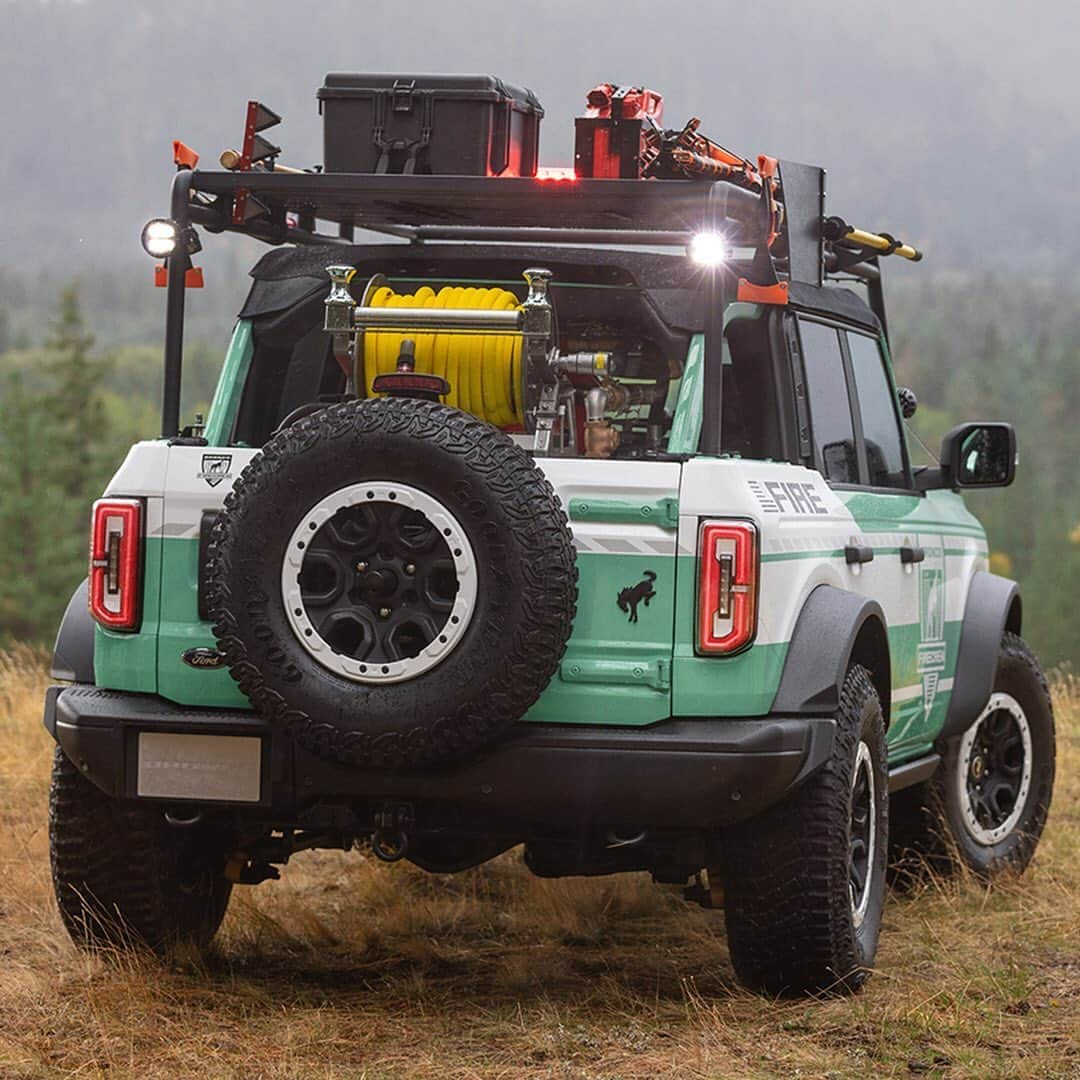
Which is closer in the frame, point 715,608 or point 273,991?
point 715,608

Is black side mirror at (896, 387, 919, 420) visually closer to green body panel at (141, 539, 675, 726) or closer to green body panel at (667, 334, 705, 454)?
green body panel at (667, 334, 705, 454)

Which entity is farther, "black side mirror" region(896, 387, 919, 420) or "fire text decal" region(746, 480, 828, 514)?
"black side mirror" region(896, 387, 919, 420)

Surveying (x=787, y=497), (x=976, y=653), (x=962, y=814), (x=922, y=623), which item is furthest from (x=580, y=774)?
(x=962, y=814)

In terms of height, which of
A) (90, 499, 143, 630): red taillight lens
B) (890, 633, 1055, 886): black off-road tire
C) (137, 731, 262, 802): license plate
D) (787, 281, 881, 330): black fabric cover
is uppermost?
(787, 281, 881, 330): black fabric cover

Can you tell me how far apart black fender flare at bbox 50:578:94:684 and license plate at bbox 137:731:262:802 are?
41 cm

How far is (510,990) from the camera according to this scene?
19.3 feet

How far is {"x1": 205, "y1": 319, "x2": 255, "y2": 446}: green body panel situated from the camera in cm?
598

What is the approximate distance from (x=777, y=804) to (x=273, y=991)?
1.53 meters

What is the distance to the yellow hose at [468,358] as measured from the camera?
5.52 metres

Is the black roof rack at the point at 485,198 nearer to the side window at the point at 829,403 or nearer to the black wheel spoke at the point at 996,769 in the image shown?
the side window at the point at 829,403

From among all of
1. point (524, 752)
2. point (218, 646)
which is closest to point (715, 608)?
point (524, 752)

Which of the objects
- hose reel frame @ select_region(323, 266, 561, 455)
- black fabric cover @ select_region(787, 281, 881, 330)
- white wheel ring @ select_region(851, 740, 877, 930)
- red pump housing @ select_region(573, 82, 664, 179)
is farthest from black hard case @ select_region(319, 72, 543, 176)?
white wheel ring @ select_region(851, 740, 877, 930)

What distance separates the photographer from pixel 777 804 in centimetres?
537

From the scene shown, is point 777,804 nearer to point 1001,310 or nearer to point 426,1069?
point 426,1069
